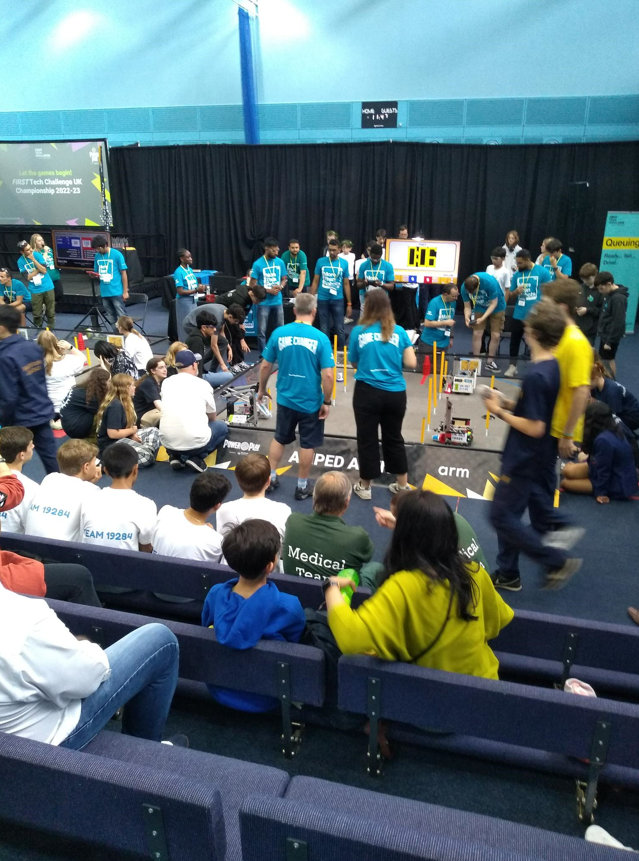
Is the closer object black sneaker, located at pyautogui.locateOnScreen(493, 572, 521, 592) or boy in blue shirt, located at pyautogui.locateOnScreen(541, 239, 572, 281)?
black sneaker, located at pyautogui.locateOnScreen(493, 572, 521, 592)

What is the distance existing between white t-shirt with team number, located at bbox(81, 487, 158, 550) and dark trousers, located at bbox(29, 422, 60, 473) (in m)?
1.75

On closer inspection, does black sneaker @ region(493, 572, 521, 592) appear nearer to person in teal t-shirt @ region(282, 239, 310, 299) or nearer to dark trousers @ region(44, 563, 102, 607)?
dark trousers @ region(44, 563, 102, 607)

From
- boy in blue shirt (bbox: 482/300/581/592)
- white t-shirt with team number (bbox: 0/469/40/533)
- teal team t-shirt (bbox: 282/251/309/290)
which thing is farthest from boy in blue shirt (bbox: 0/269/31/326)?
boy in blue shirt (bbox: 482/300/581/592)

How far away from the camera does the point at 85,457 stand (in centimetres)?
333

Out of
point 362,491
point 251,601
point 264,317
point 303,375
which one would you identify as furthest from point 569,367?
point 264,317

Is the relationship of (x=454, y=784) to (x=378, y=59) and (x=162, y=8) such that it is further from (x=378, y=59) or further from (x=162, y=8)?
(x=162, y=8)

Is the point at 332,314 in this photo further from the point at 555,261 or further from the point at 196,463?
the point at 196,463

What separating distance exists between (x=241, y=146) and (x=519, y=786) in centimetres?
1211

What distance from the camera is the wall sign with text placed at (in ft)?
37.7

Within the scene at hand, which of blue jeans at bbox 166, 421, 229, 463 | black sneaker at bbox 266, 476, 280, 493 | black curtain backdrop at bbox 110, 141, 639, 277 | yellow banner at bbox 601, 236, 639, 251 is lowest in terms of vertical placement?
black sneaker at bbox 266, 476, 280, 493

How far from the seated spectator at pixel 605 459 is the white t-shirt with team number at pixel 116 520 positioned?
3.23 meters

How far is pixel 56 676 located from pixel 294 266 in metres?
9.19

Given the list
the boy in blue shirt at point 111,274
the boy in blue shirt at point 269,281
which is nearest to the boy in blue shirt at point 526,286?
the boy in blue shirt at point 269,281

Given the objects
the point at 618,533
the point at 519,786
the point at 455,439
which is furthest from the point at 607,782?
the point at 455,439
